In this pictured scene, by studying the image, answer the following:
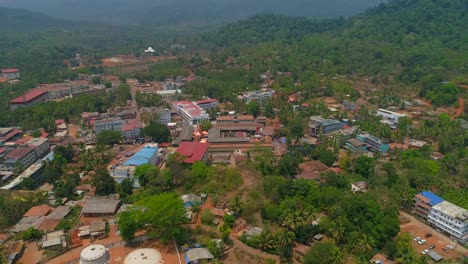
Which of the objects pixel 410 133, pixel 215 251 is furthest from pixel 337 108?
pixel 215 251

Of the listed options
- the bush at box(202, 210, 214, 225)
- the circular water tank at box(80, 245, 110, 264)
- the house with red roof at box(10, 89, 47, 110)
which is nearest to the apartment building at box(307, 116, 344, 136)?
the bush at box(202, 210, 214, 225)

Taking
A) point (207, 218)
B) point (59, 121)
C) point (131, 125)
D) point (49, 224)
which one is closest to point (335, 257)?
point (207, 218)

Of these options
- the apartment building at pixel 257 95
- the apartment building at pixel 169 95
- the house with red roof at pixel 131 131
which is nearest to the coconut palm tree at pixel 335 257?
the house with red roof at pixel 131 131

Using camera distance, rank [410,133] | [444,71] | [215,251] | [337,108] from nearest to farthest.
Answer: [215,251] → [410,133] → [337,108] → [444,71]

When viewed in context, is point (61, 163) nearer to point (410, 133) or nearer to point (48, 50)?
point (410, 133)

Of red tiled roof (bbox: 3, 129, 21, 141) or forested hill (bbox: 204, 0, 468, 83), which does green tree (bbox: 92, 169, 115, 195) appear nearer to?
red tiled roof (bbox: 3, 129, 21, 141)

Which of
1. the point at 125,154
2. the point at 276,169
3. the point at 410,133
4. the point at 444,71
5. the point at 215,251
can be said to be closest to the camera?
the point at 215,251

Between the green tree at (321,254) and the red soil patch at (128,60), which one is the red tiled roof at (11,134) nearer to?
the green tree at (321,254)
